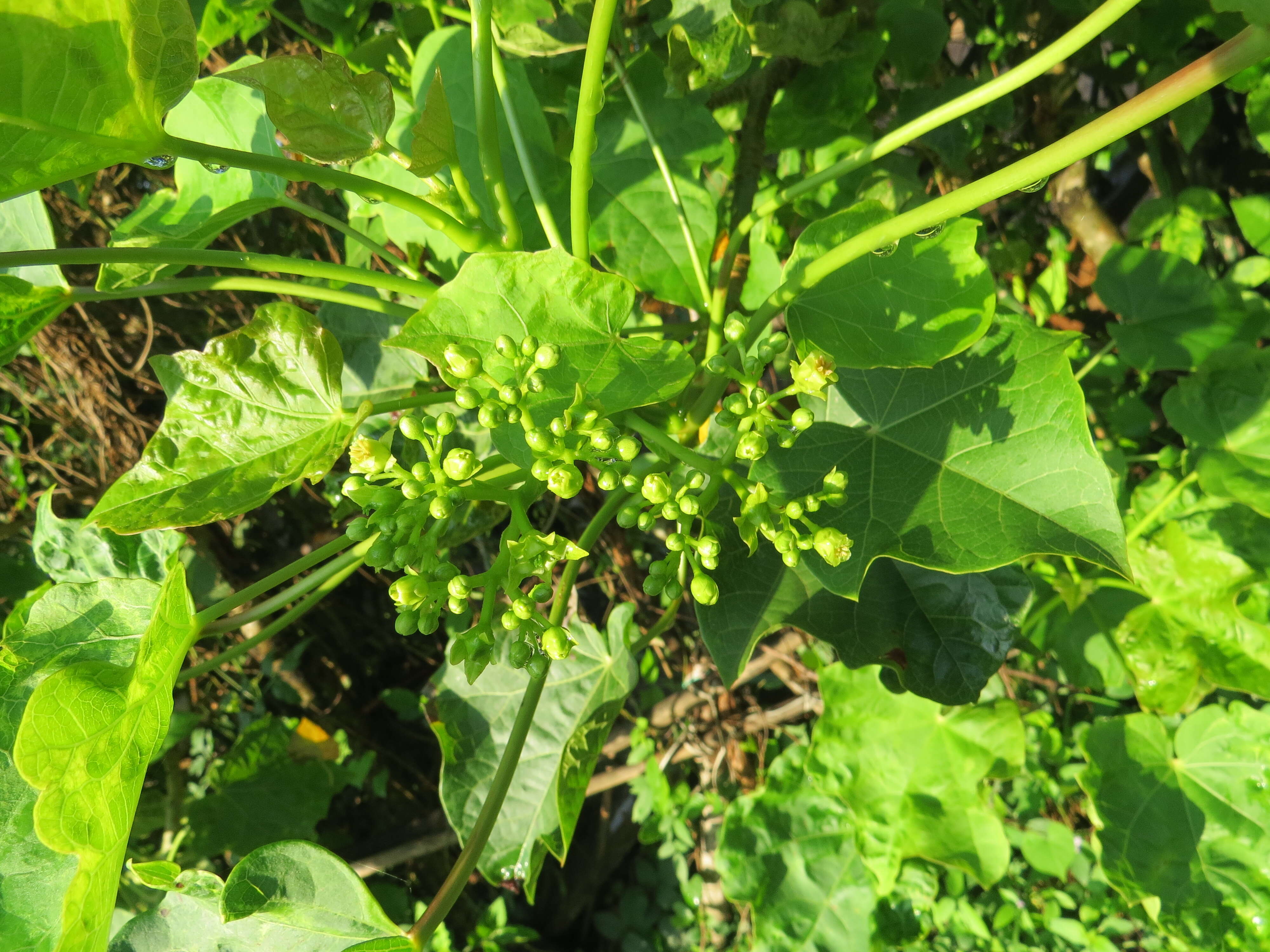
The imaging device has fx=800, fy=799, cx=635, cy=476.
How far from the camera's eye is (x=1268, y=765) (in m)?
1.49

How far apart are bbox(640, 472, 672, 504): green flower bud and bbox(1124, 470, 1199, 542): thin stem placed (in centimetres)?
119

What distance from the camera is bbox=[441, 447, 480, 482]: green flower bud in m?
0.70

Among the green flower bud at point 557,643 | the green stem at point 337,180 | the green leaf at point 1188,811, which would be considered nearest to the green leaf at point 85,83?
the green stem at point 337,180

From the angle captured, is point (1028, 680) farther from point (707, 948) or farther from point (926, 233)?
point (926, 233)

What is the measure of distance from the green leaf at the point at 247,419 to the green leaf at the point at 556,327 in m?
0.22

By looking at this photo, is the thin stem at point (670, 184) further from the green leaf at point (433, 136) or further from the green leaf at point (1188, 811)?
the green leaf at point (1188, 811)

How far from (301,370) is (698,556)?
50cm

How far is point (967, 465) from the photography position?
2.87 feet

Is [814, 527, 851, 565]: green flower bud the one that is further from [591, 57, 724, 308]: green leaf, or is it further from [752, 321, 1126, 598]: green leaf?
[591, 57, 724, 308]: green leaf

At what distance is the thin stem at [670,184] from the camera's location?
1.03m

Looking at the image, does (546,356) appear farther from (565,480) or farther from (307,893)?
(307,893)

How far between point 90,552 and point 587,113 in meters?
1.14

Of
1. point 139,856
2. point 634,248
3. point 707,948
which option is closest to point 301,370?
point 634,248

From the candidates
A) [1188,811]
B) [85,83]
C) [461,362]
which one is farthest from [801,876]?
[85,83]
